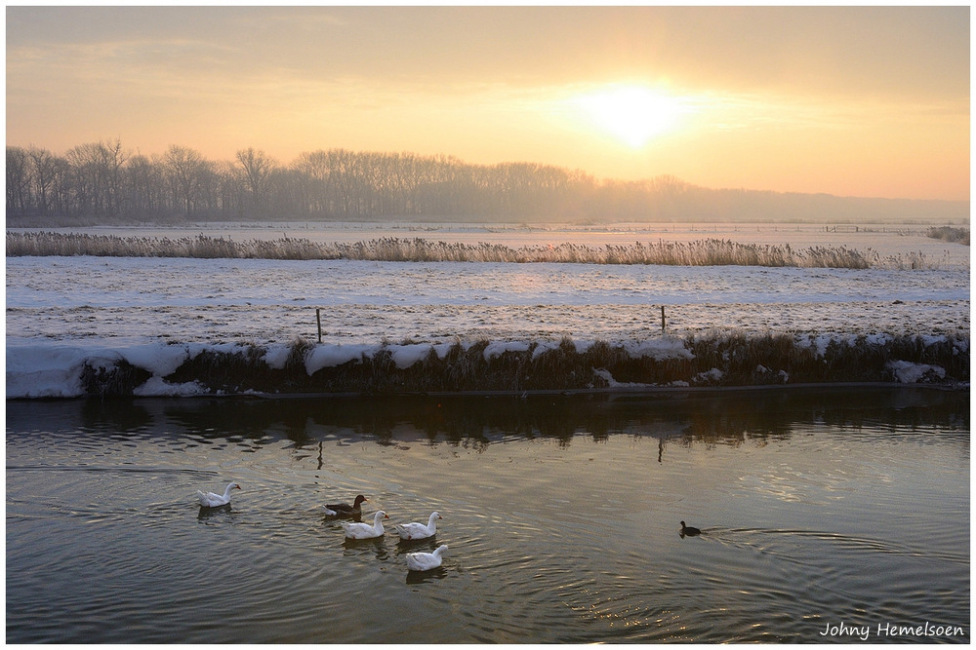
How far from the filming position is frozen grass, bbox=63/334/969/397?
20.5m

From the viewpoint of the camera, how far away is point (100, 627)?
898 cm

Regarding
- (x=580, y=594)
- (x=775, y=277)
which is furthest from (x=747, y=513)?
(x=775, y=277)

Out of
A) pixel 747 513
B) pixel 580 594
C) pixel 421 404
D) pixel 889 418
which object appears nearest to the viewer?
pixel 580 594

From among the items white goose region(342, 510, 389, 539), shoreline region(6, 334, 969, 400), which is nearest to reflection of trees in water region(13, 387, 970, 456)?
shoreline region(6, 334, 969, 400)

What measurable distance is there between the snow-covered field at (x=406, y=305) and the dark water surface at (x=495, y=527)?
138 inches

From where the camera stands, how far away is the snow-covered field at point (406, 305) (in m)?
22.0

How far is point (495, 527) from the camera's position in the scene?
1162 cm

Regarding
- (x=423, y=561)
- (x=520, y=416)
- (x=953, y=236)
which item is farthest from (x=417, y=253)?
(x=953, y=236)

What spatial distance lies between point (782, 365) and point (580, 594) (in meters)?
13.9

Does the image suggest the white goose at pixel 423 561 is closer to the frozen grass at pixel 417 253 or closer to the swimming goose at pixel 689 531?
the swimming goose at pixel 689 531

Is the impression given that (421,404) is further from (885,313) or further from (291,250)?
(291,250)

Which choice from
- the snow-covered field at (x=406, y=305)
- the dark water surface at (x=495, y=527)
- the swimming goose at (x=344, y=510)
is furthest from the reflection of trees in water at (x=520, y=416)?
the swimming goose at (x=344, y=510)
